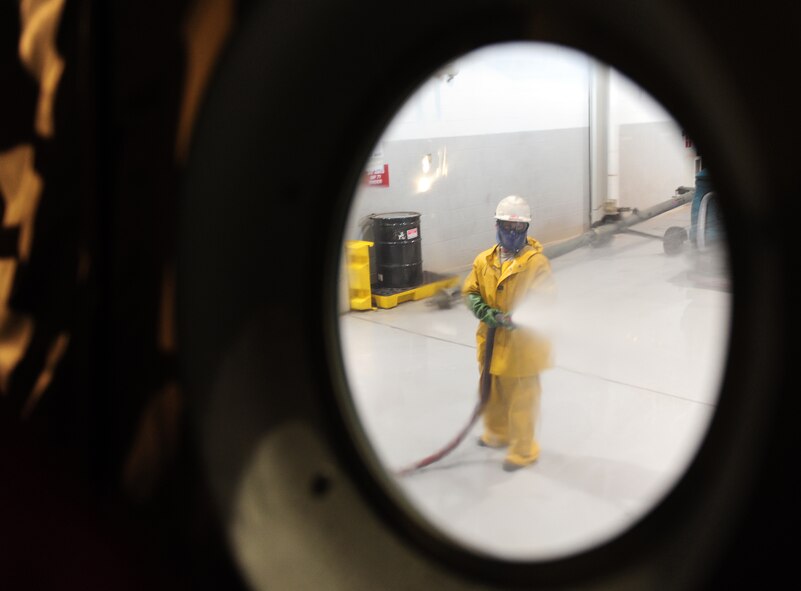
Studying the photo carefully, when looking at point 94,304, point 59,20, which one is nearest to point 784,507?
point 94,304

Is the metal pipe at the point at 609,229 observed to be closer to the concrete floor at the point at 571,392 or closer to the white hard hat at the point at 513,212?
the concrete floor at the point at 571,392

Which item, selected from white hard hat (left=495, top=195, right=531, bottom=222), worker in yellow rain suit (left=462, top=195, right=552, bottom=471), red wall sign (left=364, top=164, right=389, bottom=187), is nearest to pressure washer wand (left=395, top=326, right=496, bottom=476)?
worker in yellow rain suit (left=462, top=195, right=552, bottom=471)

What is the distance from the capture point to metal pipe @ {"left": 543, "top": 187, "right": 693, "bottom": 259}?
528 centimetres

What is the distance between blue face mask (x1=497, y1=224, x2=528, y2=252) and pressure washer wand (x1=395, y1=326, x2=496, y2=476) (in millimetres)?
346

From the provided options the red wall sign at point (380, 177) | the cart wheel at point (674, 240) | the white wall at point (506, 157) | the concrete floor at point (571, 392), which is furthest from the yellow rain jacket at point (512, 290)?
the cart wheel at point (674, 240)

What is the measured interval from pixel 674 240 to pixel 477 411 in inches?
104

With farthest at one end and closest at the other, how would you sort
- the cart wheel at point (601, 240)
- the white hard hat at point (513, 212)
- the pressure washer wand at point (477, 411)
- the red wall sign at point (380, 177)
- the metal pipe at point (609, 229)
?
the cart wheel at point (601, 240) → the metal pipe at point (609, 229) → the red wall sign at point (380, 177) → the pressure washer wand at point (477, 411) → the white hard hat at point (513, 212)

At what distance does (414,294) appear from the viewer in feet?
16.2

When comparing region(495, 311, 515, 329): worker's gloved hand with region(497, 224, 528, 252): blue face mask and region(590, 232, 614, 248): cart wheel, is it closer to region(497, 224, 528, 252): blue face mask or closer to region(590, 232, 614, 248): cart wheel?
region(497, 224, 528, 252): blue face mask

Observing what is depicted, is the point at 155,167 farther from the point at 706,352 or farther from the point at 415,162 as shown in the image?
the point at 415,162

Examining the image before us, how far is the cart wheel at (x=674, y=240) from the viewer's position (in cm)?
505

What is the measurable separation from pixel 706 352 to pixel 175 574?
3577 millimetres

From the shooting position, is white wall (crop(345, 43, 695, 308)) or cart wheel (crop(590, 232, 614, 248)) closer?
white wall (crop(345, 43, 695, 308))

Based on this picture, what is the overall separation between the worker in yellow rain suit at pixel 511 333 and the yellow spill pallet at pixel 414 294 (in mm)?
1748
